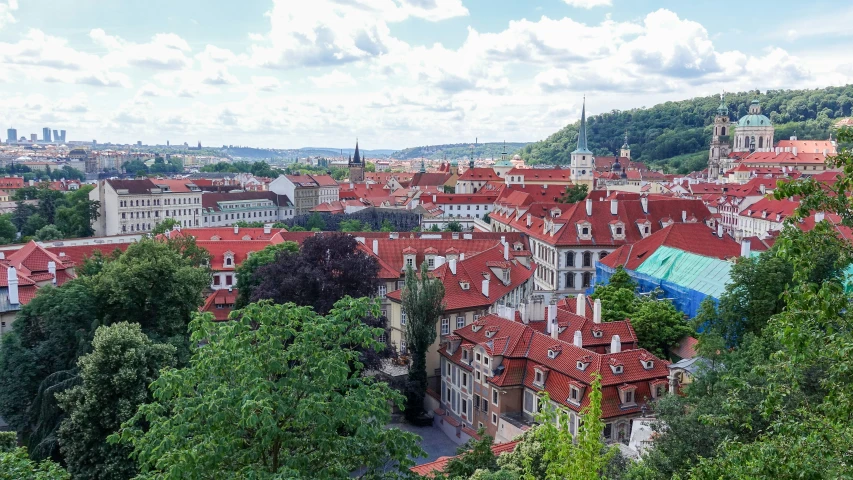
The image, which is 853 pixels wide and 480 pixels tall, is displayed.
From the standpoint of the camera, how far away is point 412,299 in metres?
34.8

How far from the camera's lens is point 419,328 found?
3475cm

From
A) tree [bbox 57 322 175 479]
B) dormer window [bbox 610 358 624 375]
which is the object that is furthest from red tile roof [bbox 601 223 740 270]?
tree [bbox 57 322 175 479]

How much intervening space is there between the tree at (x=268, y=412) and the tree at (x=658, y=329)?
23205mm

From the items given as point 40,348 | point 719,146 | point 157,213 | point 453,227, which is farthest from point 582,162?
point 40,348

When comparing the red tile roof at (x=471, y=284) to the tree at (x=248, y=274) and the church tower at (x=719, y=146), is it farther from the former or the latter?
the church tower at (x=719, y=146)

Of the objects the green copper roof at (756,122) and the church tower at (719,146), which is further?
the green copper roof at (756,122)

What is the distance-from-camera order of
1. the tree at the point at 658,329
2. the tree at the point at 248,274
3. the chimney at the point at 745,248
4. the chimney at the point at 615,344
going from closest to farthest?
the chimney at the point at 615,344
the tree at the point at 658,329
the tree at the point at 248,274
the chimney at the point at 745,248

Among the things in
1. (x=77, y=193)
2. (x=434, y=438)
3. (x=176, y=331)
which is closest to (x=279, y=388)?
(x=434, y=438)

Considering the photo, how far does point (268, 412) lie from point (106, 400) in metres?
15.7

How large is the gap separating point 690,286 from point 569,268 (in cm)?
1899

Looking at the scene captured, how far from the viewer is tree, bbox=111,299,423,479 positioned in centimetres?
1270

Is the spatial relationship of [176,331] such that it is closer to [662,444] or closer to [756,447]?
[662,444]

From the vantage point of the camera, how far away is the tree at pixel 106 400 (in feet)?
79.0

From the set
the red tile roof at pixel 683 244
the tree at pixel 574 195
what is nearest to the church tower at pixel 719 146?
the tree at pixel 574 195
